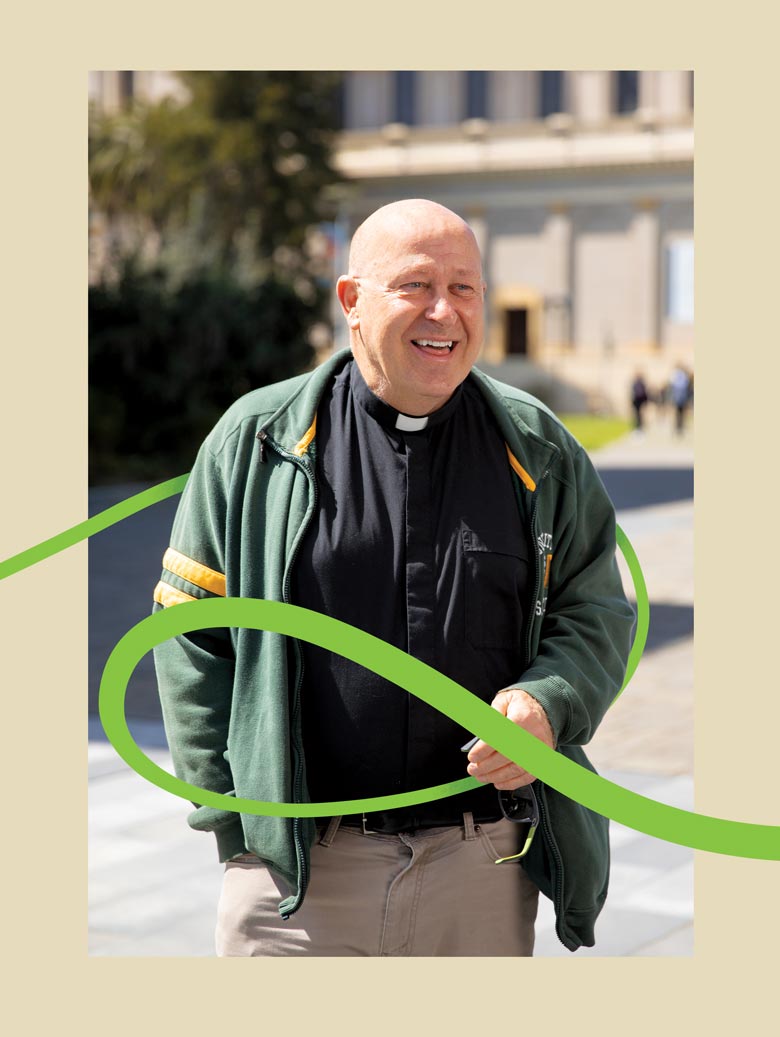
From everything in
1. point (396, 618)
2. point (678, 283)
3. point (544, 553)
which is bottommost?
point (396, 618)

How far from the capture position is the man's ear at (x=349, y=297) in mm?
3084

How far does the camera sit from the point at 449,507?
3143 millimetres

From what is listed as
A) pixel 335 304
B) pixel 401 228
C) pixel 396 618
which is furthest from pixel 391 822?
pixel 335 304

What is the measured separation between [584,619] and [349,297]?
871 millimetres

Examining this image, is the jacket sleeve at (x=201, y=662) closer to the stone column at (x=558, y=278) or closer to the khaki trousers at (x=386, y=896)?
the khaki trousers at (x=386, y=896)

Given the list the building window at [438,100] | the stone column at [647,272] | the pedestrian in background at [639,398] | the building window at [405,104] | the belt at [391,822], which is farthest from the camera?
the building window at [405,104]

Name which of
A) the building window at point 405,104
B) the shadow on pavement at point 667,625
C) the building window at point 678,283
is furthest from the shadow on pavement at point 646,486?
the building window at point 405,104

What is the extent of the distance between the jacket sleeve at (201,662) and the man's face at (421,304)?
46 centimetres

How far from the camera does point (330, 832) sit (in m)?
3.16

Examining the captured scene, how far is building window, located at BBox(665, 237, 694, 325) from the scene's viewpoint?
50844 millimetres

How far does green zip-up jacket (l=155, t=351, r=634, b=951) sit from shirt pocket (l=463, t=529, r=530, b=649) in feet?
0.19

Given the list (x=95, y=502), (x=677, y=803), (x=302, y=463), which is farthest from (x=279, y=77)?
(x=302, y=463)

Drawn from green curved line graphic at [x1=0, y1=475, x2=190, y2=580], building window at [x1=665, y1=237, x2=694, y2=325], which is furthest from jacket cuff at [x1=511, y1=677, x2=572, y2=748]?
building window at [x1=665, y1=237, x2=694, y2=325]

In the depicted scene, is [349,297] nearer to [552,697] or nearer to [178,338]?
[552,697]
